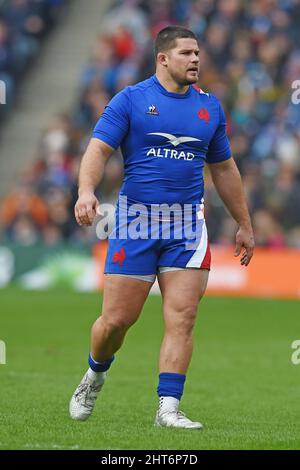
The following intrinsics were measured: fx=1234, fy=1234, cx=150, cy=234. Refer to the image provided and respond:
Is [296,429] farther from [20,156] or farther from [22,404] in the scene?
[20,156]

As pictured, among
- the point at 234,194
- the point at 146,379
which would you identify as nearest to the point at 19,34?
the point at 146,379

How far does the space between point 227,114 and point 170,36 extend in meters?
13.8

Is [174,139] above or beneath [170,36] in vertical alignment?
beneath

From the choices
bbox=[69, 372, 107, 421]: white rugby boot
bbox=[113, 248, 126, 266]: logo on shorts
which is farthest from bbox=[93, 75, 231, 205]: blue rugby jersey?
bbox=[69, 372, 107, 421]: white rugby boot

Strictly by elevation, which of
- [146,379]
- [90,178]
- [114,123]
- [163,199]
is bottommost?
[146,379]

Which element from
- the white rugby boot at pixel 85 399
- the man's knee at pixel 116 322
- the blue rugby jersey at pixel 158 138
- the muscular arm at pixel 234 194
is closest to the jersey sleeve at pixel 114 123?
the blue rugby jersey at pixel 158 138

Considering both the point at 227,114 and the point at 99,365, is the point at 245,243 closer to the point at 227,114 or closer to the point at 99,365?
the point at 99,365

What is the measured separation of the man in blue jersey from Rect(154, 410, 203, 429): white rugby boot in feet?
0.19

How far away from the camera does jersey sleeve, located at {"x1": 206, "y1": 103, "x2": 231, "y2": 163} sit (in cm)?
848

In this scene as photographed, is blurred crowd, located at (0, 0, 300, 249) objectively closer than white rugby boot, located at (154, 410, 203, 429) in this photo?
No

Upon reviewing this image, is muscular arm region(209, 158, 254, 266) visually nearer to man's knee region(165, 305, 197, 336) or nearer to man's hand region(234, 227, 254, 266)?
man's hand region(234, 227, 254, 266)

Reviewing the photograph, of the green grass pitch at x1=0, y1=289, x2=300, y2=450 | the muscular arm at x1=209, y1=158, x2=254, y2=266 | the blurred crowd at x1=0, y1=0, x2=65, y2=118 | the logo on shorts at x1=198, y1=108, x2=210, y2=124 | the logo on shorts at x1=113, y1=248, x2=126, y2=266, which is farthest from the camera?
the blurred crowd at x1=0, y1=0, x2=65, y2=118

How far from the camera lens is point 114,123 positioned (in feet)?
26.6

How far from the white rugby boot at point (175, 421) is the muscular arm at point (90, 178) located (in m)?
1.39
